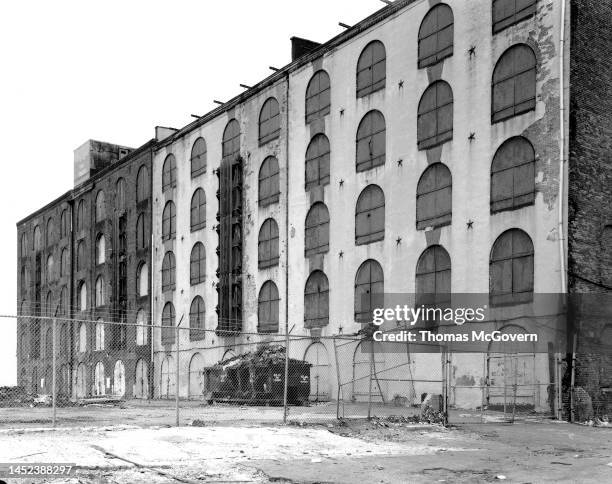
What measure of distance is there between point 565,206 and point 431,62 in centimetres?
813

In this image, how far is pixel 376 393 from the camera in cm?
2936

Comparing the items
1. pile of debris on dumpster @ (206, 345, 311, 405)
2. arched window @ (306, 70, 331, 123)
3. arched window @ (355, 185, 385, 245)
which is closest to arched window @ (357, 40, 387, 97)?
arched window @ (306, 70, 331, 123)

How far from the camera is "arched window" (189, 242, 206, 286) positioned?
41.1 m

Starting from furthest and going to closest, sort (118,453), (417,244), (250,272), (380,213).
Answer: (250,272)
(380,213)
(417,244)
(118,453)

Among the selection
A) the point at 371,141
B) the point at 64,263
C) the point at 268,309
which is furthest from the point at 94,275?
the point at 371,141

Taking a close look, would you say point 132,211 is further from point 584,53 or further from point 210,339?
point 584,53

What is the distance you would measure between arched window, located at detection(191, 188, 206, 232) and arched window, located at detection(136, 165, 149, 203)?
5577 millimetres

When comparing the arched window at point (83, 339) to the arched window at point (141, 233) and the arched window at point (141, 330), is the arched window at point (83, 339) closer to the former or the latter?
the arched window at point (141, 330)

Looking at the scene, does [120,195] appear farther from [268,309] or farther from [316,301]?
[316,301]

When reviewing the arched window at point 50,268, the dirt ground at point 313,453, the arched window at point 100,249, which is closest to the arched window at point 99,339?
the arched window at point 100,249

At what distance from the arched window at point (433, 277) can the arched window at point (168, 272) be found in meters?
19.1

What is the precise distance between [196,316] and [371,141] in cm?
1534

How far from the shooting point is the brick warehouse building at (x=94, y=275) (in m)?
46.7

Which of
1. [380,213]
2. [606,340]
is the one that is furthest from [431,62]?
[606,340]
